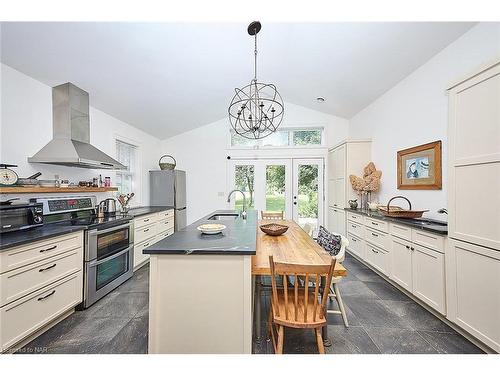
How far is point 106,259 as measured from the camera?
8.26 ft

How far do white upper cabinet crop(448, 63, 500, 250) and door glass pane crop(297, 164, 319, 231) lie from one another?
338cm

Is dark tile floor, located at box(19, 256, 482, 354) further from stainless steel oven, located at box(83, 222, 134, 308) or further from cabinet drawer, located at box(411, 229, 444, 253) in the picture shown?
cabinet drawer, located at box(411, 229, 444, 253)

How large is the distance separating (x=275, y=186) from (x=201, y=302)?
4098 mm

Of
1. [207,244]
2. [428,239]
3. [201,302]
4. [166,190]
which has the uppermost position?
[166,190]

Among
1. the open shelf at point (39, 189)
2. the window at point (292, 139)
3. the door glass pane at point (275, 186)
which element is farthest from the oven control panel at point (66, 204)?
the door glass pane at point (275, 186)

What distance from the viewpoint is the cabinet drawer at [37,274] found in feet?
5.22

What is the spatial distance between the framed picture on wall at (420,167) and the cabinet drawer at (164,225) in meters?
4.13

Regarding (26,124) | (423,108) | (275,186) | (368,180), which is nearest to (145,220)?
(26,124)

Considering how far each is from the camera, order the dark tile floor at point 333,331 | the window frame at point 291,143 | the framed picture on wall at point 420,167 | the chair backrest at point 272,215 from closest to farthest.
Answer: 1. the dark tile floor at point 333,331
2. the framed picture on wall at point 420,167
3. the chair backrest at point 272,215
4. the window frame at point 291,143

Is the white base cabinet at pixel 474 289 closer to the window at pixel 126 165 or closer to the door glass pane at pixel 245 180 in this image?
the door glass pane at pixel 245 180

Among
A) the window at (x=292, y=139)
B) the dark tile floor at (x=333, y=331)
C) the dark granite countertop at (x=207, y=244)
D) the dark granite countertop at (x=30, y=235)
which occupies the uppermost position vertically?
the window at (x=292, y=139)

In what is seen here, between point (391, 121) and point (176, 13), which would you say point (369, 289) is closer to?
point (391, 121)

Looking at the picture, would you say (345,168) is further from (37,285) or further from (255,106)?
(37,285)

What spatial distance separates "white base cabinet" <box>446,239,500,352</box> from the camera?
1559mm
